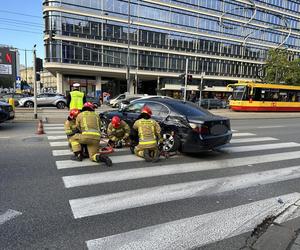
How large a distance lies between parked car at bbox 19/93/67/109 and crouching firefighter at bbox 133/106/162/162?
67.5 feet

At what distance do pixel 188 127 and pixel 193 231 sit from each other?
3.67m

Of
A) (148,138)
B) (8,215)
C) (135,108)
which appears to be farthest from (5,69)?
(8,215)

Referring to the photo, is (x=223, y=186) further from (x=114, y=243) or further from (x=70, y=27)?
(x=70, y=27)

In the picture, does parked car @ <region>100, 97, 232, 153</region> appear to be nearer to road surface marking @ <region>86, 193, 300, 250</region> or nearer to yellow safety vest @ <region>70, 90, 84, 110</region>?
yellow safety vest @ <region>70, 90, 84, 110</region>

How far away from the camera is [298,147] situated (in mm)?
9102

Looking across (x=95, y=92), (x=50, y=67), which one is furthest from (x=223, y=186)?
(x=95, y=92)

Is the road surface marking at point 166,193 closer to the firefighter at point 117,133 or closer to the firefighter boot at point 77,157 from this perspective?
the firefighter boot at point 77,157

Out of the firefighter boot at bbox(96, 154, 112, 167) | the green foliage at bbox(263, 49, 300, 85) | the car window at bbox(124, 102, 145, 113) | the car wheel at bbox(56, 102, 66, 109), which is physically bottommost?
the car wheel at bbox(56, 102, 66, 109)

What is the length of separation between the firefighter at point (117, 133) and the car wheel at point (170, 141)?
1214 millimetres

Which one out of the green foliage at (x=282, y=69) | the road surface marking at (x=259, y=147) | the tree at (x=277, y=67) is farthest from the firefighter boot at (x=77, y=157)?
Answer: the green foliage at (x=282, y=69)

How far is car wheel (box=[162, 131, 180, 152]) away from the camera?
7.11 metres

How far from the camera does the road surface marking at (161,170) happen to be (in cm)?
515

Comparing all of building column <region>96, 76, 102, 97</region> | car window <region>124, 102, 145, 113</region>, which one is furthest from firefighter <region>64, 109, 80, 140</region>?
building column <region>96, 76, 102, 97</region>

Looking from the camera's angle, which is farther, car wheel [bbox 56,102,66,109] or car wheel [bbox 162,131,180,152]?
car wheel [bbox 56,102,66,109]
